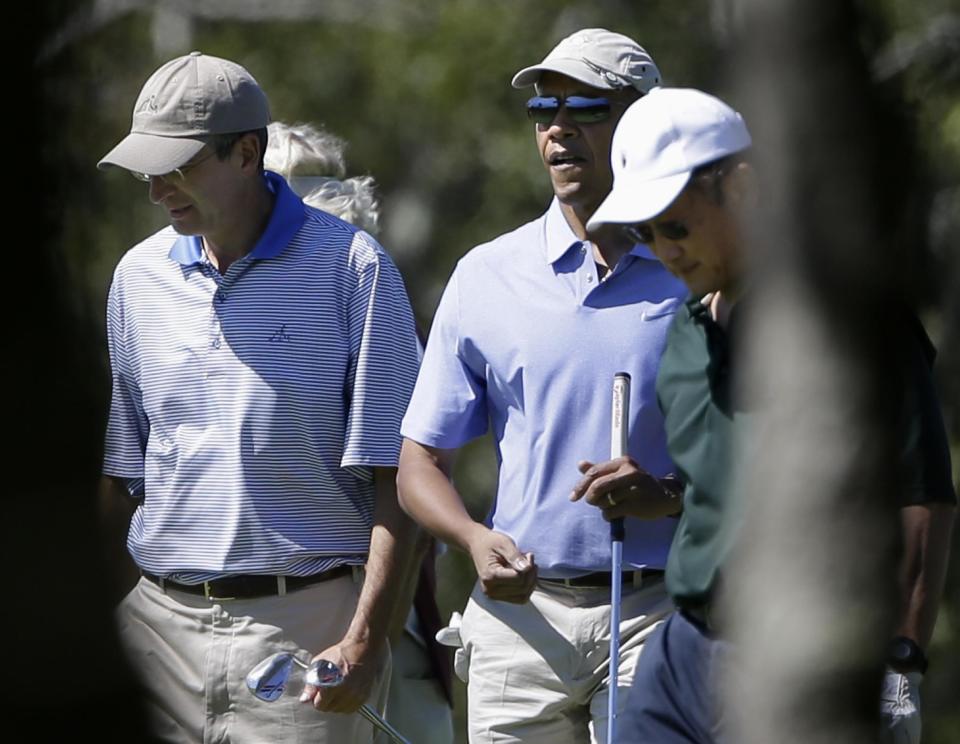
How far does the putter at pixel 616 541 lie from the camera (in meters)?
3.53

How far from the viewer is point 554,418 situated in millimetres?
3727

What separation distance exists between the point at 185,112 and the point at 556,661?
1.42 metres

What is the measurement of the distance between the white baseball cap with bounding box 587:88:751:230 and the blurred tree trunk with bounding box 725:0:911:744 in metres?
1.62

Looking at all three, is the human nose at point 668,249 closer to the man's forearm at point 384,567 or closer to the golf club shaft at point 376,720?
the man's forearm at point 384,567

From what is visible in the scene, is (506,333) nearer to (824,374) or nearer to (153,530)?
(153,530)

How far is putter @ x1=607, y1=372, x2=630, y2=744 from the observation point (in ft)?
11.6

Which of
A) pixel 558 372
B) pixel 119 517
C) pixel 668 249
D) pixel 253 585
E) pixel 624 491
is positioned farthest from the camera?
pixel 119 517

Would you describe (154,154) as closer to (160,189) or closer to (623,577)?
Answer: (160,189)

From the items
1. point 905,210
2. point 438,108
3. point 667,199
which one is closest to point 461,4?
point 438,108

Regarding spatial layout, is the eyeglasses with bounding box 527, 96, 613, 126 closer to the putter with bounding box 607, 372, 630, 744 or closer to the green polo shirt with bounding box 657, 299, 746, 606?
the putter with bounding box 607, 372, 630, 744

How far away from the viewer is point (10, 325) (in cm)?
193

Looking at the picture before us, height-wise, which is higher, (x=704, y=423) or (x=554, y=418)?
(x=704, y=423)

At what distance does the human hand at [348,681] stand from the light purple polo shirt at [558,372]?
1.32ft

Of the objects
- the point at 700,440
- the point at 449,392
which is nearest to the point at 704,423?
the point at 700,440
